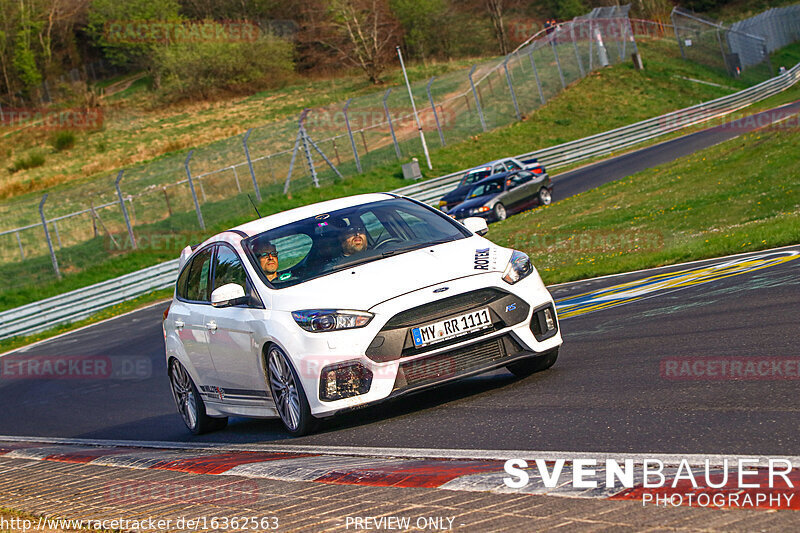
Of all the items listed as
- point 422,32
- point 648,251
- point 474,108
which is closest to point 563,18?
point 422,32

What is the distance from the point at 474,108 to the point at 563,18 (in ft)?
167

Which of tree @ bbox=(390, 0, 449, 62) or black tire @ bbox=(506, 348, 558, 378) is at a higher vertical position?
tree @ bbox=(390, 0, 449, 62)

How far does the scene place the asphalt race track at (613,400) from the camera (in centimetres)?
545

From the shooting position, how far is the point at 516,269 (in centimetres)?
764

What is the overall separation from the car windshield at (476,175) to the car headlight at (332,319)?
26.8 meters

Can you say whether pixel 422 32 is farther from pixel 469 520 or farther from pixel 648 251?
pixel 469 520

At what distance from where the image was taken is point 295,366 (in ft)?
23.4

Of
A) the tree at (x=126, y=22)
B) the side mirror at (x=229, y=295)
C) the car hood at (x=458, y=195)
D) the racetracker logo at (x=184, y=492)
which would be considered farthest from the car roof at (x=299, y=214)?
the tree at (x=126, y=22)

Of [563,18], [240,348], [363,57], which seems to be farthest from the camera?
[563,18]

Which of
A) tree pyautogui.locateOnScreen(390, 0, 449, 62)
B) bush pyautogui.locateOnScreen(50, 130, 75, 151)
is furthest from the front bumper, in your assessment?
tree pyautogui.locateOnScreen(390, 0, 449, 62)

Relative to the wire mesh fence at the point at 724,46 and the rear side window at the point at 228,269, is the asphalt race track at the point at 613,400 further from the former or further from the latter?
the wire mesh fence at the point at 724,46

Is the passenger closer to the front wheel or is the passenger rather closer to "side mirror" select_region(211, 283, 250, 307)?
"side mirror" select_region(211, 283, 250, 307)

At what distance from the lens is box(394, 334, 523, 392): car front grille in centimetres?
709

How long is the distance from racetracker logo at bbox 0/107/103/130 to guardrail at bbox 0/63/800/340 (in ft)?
151
